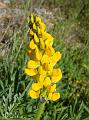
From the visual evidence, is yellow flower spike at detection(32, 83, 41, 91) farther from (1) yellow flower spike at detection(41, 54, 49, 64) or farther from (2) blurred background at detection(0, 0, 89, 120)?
(2) blurred background at detection(0, 0, 89, 120)

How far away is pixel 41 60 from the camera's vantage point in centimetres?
210

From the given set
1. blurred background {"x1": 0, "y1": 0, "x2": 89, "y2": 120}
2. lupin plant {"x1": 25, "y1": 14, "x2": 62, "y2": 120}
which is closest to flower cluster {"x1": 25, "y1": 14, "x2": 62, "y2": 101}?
lupin plant {"x1": 25, "y1": 14, "x2": 62, "y2": 120}

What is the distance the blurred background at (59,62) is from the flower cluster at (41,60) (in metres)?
0.59

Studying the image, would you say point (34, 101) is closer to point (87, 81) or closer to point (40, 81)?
→ point (40, 81)

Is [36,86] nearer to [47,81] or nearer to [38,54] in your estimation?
[47,81]

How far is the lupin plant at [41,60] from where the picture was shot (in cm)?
209

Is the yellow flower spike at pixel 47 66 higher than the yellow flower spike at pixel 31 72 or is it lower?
higher

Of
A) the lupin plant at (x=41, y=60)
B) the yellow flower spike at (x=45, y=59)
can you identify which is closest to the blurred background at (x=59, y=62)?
the lupin plant at (x=41, y=60)

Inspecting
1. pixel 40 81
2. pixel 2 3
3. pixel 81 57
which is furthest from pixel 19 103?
pixel 2 3

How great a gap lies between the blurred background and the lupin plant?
586 millimetres

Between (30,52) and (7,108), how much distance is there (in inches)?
38.3

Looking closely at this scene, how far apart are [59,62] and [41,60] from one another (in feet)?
7.16

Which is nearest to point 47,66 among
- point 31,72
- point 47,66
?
point 47,66

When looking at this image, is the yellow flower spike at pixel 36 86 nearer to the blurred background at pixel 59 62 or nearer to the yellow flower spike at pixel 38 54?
the yellow flower spike at pixel 38 54
